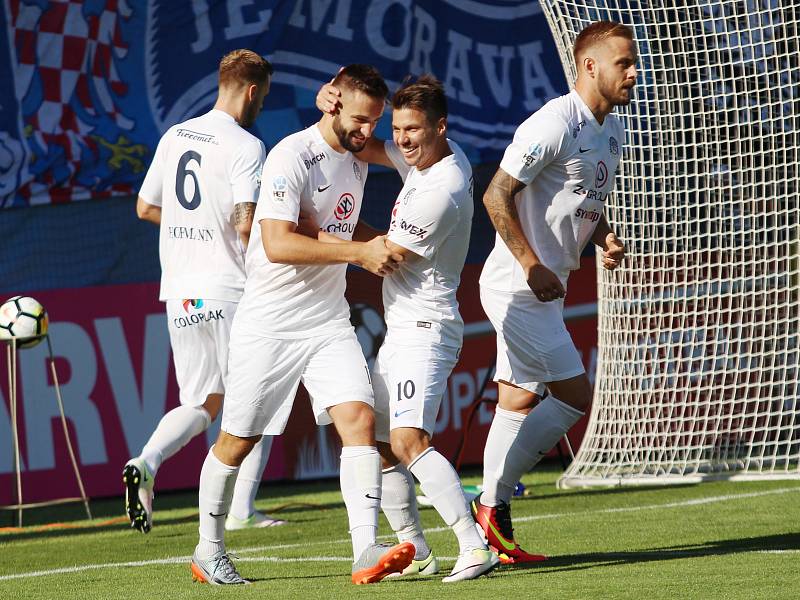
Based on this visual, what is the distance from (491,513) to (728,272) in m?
4.25

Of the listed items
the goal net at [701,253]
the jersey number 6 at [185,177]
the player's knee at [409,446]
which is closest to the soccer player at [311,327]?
the player's knee at [409,446]

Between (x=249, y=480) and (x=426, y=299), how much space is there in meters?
2.71

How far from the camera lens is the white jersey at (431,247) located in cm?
529

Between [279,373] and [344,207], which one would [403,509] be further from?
[344,207]

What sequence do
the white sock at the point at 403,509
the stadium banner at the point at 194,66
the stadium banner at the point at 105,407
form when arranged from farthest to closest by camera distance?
1. the stadium banner at the point at 194,66
2. the stadium banner at the point at 105,407
3. the white sock at the point at 403,509

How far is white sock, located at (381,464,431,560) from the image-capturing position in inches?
222

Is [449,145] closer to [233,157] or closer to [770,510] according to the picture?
[233,157]

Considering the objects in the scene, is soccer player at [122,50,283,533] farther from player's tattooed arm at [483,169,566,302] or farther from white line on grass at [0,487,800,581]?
player's tattooed arm at [483,169,566,302]

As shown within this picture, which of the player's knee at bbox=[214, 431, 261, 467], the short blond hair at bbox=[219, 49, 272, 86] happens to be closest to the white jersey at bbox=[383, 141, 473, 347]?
the player's knee at bbox=[214, 431, 261, 467]

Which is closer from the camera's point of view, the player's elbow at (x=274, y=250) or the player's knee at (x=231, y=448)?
the player's elbow at (x=274, y=250)

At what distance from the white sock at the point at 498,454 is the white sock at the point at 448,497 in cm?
79

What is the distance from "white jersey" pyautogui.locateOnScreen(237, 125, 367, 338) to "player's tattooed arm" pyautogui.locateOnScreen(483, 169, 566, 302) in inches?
23.4

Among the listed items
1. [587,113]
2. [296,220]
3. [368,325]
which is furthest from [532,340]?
[368,325]

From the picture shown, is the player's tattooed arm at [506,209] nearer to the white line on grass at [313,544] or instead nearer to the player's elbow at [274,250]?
the player's elbow at [274,250]
